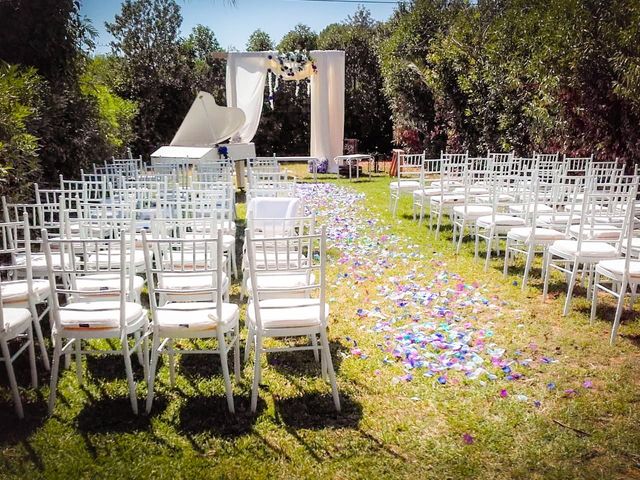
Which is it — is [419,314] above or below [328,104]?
below

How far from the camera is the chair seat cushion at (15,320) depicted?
2945 millimetres

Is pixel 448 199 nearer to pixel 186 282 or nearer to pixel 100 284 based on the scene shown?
pixel 186 282

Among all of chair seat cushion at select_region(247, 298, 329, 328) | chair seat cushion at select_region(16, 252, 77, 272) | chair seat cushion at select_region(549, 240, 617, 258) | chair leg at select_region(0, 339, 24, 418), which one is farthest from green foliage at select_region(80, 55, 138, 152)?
chair seat cushion at select_region(549, 240, 617, 258)

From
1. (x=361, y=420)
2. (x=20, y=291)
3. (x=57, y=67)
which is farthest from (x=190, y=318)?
(x=57, y=67)

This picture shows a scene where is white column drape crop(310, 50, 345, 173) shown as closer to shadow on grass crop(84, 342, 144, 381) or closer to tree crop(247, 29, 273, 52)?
tree crop(247, 29, 273, 52)

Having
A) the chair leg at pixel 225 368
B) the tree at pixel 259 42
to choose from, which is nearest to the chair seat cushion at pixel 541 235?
the chair leg at pixel 225 368

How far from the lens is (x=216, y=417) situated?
2969 millimetres

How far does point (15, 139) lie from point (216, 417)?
3569 millimetres

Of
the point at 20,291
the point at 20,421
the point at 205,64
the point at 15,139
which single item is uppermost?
the point at 205,64

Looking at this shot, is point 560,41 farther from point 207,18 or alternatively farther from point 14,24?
point 14,24

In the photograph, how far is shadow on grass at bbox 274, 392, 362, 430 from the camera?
115 inches

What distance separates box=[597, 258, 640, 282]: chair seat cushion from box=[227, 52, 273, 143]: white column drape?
10.5 meters

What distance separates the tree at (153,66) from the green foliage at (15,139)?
1067 cm

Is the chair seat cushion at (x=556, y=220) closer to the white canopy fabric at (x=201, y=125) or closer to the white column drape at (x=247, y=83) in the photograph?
the white canopy fabric at (x=201, y=125)
